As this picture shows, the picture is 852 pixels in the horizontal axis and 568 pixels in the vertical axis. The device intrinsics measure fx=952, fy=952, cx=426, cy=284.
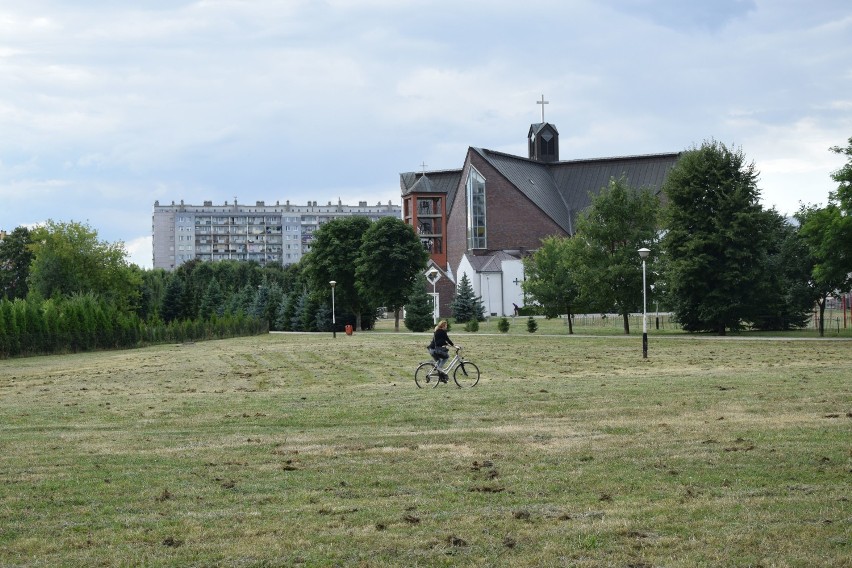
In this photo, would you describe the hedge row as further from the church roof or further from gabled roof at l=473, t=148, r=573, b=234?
the church roof

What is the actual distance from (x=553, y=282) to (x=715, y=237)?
44.6 feet

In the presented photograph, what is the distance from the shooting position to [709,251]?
54375 millimetres

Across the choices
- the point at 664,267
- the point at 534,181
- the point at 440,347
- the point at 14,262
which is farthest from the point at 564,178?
the point at 440,347

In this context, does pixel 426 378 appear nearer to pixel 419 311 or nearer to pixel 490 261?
pixel 419 311

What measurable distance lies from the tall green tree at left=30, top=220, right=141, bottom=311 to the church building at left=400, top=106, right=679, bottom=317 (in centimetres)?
3386

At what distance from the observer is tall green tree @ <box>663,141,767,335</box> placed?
53000mm

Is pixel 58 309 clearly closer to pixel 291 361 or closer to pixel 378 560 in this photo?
pixel 291 361

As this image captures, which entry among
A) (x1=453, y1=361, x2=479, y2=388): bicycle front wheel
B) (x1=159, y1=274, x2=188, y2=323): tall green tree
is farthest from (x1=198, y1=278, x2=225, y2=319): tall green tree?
(x1=453, y1=361, x2=479, y2=388): bicycle front wheel

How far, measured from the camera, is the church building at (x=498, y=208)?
112m

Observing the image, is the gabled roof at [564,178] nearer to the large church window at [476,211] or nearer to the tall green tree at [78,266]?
the large church window at [476,211]

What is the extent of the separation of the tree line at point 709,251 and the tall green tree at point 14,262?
73712mm

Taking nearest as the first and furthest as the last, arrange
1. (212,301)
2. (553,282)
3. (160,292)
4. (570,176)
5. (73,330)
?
(73,330) → (553,282) → (212,301) → (160,292) → (570,176)

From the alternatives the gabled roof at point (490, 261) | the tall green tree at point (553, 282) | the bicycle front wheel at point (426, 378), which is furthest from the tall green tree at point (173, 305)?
the bicycle front wheel at point (426, 378)

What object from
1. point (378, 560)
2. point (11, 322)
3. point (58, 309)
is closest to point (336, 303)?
point (58, 309)
